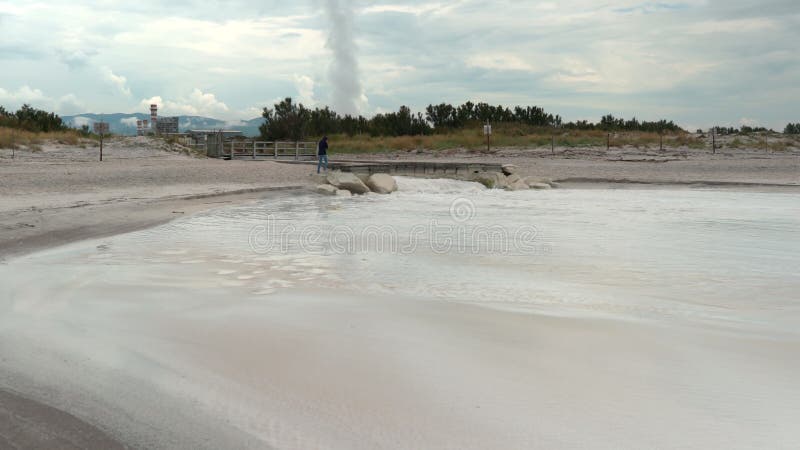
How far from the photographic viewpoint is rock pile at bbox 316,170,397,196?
19.3 metres

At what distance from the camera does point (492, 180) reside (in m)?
Answer: 22.9

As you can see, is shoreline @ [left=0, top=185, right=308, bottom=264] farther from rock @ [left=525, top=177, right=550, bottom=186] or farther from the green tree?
the green tree

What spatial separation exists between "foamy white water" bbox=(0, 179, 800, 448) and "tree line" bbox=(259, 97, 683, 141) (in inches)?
1662

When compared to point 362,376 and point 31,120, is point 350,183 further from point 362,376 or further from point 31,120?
point 31,120

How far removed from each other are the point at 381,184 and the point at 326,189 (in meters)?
1.70

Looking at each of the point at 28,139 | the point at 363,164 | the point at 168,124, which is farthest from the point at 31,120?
the point at 168,124

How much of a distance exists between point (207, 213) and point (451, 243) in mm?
5501

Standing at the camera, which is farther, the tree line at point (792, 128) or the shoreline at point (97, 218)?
the tree line at point (792, 128)

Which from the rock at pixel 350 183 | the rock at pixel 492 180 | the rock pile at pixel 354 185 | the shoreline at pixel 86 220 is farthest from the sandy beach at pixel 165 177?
the rock at pixel 492 180

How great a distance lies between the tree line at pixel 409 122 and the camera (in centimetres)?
5106

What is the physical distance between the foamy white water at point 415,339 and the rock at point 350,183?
9517 mm

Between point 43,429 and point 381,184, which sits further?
point 381,184

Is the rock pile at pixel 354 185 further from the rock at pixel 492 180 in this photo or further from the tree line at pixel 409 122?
the tree line at pixel 409 122

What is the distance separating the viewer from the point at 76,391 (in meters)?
3.58
